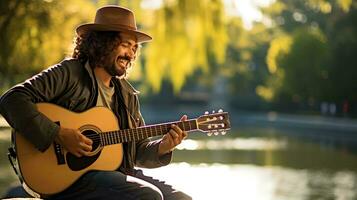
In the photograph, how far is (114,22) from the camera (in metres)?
3.16

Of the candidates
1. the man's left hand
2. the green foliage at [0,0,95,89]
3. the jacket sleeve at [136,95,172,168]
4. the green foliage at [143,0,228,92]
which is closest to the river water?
the green foliage at [143,0,228,92]

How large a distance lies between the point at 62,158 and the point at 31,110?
9.8 inches

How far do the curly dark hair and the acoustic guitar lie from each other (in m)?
0.23

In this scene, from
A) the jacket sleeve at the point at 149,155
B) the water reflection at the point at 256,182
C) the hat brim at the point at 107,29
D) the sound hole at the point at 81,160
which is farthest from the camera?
the water reflection at the point at 256,182

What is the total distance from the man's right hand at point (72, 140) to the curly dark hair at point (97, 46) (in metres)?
0.36

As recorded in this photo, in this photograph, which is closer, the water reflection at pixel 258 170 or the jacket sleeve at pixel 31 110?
the jacket sleeve at pixel 31 110

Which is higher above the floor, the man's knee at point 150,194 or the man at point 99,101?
the man at point 99,101

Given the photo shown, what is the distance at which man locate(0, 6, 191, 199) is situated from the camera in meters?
2.93

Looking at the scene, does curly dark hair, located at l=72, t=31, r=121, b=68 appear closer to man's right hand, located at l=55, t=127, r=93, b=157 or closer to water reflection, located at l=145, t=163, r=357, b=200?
A: man's right hand, located at l=55, t=127, r=93, b=157

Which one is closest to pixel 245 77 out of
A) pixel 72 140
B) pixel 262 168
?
pixel 262 168

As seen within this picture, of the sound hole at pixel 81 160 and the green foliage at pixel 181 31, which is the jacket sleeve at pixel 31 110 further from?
the green foliage at pixel 181 31

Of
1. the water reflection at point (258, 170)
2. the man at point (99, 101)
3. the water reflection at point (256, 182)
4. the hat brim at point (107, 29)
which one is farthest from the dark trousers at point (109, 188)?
the water reflection at point (258, 170)

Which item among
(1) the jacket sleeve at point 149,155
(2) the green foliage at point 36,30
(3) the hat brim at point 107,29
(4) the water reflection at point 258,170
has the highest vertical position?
(2) the green foliage at point 36,30

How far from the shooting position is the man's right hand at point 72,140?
2977 mm
